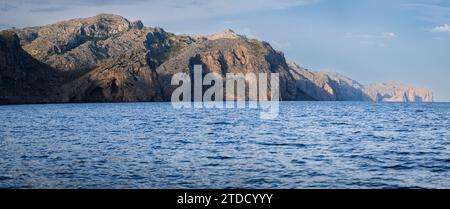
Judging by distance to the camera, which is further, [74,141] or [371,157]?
[74,141]

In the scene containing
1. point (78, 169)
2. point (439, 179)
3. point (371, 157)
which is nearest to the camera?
point (439, 179)

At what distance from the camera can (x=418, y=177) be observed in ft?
76.1

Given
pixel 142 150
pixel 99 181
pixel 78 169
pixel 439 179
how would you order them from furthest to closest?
pixel 142 150 → pixel 78 169 → pixel 439 179 → pixel 99 181
